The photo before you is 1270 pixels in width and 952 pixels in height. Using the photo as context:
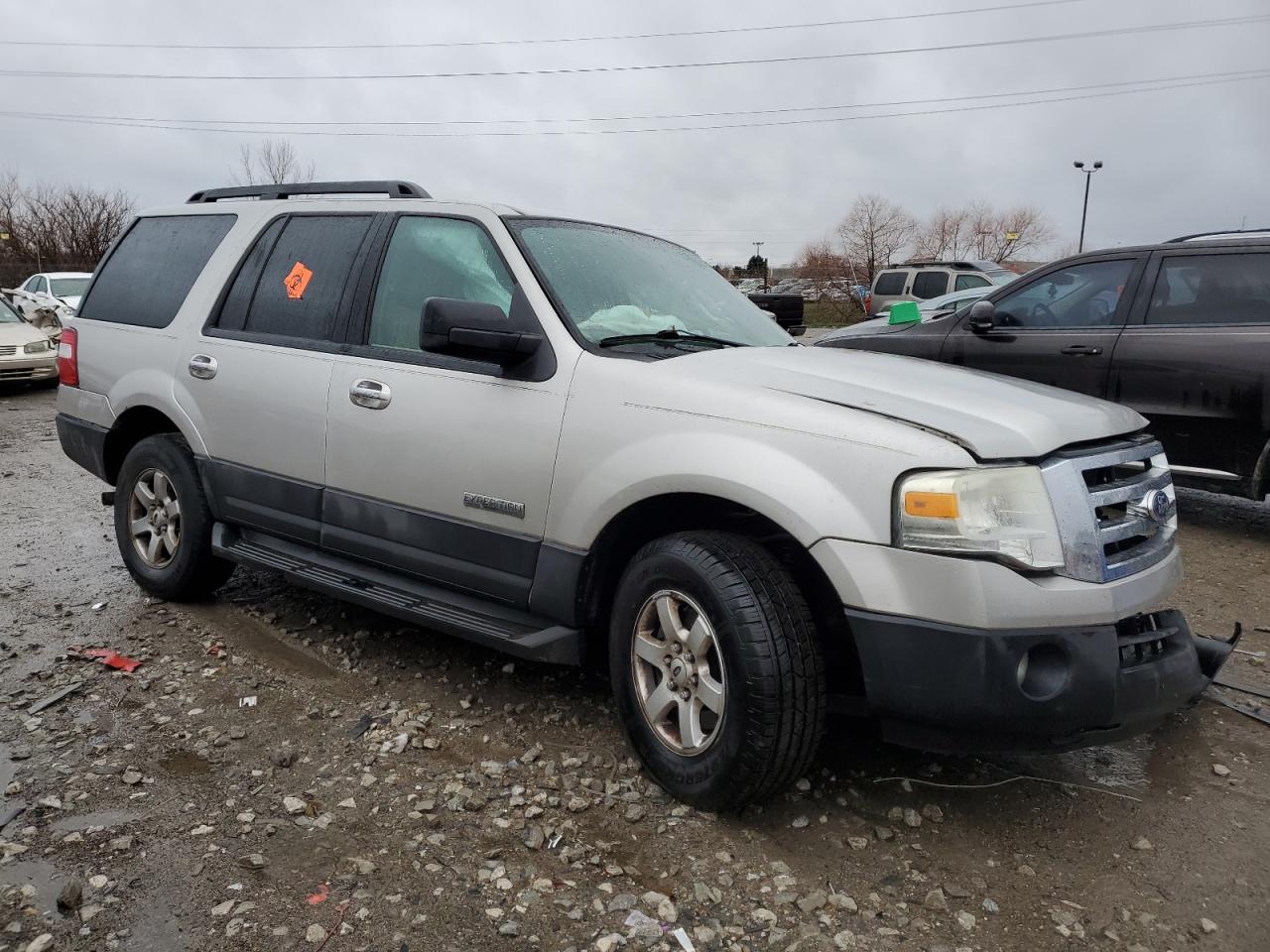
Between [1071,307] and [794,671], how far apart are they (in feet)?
16.1

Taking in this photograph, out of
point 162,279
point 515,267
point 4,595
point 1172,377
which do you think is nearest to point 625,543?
point 515,267

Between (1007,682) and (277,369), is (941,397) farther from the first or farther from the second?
(277,369)

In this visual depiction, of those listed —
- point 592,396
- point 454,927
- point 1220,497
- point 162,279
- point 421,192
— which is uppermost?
point 421,192

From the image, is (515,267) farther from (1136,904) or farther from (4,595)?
(4,595)

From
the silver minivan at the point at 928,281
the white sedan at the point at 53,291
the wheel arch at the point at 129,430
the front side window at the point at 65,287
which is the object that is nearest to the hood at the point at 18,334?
the white sedan at the point at 53,291

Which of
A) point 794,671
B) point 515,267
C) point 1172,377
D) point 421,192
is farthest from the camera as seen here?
point 1172,377

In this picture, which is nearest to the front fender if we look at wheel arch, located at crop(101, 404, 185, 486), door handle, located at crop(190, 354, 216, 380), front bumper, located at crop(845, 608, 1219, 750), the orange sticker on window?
front bumper, located at crop(845, 608, 1219, 750)

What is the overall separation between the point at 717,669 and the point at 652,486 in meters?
0.57

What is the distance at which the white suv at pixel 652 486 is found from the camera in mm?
2475

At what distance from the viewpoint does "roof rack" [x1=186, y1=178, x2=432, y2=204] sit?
13.4ft

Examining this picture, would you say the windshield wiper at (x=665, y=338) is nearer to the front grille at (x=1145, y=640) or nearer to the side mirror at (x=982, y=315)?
the front grille at (x=1145, y=640)

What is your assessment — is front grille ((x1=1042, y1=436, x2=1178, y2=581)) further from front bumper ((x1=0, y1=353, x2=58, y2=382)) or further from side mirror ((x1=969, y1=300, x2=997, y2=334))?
front bumper ((x1=0, y1=353, x2=58, y2=382))

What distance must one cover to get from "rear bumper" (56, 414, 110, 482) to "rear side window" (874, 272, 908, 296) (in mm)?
17858

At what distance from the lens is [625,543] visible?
318cm
